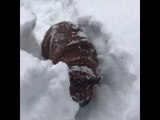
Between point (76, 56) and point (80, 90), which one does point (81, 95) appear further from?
point (76, 56)

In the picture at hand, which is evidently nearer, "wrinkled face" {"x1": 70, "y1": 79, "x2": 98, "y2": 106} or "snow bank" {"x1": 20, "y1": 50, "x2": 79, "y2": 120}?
"snow bank" {"x1": 20, "y1": 50, "x2": 79, "y2": 120}

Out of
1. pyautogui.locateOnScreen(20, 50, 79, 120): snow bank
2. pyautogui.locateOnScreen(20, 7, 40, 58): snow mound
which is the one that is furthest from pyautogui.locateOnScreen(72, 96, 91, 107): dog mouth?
pyautogui.locateOnScreen(20, 7, 40, 58): snow mound

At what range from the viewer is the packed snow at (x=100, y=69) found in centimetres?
227

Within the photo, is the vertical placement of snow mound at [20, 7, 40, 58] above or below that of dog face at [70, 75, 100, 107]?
above

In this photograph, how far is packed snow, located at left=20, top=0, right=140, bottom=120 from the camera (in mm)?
2268

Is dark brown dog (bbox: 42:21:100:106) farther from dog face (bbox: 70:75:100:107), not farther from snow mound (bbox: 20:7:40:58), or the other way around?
snow mound (bbox: 20:7:40:58)

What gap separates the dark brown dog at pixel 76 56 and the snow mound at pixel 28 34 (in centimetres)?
12

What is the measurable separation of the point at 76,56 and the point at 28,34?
1.63ft

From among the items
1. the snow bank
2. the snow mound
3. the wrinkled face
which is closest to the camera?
the snow bank

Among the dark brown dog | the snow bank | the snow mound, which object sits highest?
the snow mound
